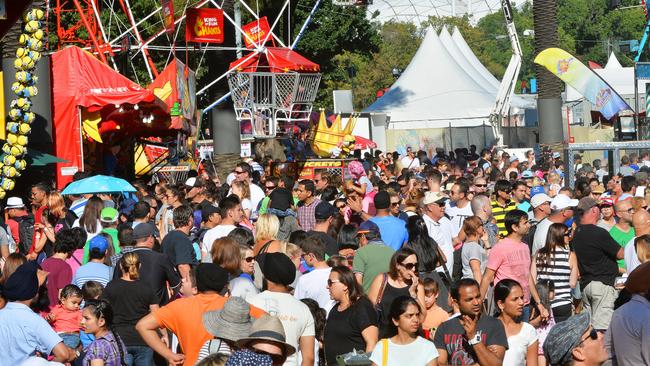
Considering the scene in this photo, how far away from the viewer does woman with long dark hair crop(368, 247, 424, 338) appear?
31.6ft

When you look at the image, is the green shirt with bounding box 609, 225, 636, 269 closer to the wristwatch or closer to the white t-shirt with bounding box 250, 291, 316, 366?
the wristwatch

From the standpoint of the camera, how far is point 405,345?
8.01 m

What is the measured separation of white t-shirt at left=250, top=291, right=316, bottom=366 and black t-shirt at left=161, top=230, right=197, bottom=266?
3.38m

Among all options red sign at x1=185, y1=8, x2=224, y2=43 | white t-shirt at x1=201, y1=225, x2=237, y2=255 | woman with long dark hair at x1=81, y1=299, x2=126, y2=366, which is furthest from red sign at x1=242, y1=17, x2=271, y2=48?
woman with long dark hair at x1=81, y1=299, x2=126, y2=366

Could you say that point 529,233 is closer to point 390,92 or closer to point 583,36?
point 390,92

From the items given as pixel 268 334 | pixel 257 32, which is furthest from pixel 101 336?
pixel 257 32

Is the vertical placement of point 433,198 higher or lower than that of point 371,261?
higher

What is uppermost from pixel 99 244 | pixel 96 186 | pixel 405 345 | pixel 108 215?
pixel 96 186

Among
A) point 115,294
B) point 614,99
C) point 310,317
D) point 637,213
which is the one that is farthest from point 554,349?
point 614,99

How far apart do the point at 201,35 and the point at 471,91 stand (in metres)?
28.7

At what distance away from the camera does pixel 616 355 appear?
25.8 ft

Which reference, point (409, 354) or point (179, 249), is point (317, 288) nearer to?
point (179, 249)

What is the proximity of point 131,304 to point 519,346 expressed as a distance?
10.1 ft

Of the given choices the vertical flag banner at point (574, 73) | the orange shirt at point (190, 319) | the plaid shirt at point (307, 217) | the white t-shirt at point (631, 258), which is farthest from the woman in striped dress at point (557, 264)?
the vertical flag banner at point (574, 73)
